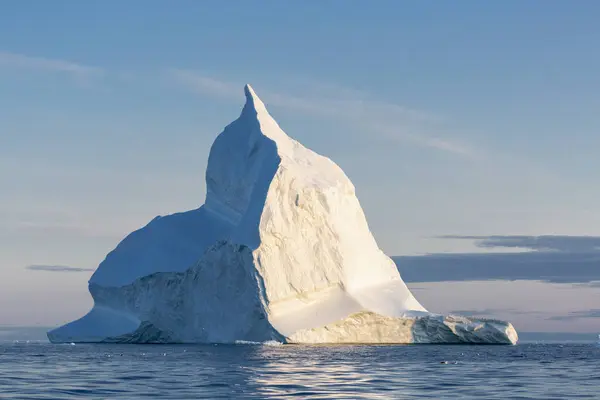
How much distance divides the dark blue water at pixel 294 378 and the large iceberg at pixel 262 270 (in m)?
10.1

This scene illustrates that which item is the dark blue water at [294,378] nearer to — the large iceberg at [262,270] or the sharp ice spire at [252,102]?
the large iceberg at [262,270]

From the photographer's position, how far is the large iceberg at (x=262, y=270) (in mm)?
44062

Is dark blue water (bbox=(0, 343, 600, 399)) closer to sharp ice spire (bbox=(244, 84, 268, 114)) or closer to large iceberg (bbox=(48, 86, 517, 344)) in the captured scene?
large iceberg (bbox=(48, 86, 517, 344))

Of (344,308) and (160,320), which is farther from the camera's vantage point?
(160,320)

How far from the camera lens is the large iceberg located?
145 ft

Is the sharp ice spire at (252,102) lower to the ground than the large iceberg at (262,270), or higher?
higher

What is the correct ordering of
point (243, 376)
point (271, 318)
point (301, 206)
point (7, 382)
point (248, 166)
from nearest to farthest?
1. point (7, 382)
2. point (243, 376)
3. point (271, 318)
4. point (301, 206)
5. point (248, 166)

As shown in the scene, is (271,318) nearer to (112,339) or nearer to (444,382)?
(112,339)

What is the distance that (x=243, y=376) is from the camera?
77.4 feet

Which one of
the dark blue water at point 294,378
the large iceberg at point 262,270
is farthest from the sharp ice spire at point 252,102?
the dark blue water at point 294,378

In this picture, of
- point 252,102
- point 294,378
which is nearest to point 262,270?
point 252,102

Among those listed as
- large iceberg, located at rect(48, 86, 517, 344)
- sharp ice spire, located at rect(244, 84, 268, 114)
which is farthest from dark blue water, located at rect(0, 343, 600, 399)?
sharp ice spire, located at rect(244, 84, 268, 114)

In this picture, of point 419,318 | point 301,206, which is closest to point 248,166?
point 301,206

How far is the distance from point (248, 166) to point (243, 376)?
86.4 feet
